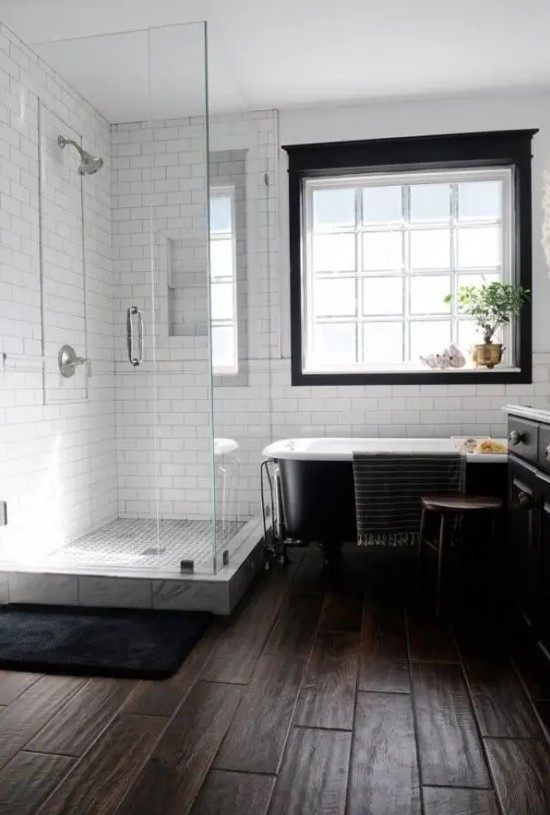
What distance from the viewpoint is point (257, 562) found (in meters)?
3.55

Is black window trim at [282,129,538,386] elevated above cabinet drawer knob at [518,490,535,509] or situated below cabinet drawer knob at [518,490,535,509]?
above

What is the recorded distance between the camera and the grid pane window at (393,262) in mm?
4426

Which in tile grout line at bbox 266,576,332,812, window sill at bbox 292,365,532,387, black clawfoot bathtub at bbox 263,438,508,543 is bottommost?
tile grout line at bbox 266,576,332,812

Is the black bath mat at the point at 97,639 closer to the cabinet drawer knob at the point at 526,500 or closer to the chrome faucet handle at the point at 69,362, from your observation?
the chrome faucet handle at the point at 69,362

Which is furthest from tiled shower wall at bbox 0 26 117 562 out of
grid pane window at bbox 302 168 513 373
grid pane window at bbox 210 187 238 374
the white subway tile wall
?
grid pane window at bbox 302 168 513 373

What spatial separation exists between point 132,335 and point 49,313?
518 mm

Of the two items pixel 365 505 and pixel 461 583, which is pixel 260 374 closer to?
pixel 365 505

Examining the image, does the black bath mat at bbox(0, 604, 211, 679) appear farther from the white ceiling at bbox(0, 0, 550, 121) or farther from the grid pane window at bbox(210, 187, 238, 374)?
the white ceiling at bbox(0, 0, 550, 121)

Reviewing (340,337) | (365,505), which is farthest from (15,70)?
(365,505)

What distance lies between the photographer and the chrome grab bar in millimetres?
3361

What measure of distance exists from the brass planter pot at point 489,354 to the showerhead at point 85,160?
8.43 feet

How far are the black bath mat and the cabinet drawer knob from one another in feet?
4.58

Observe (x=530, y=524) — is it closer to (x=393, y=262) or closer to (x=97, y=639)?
(x=97, y=639)

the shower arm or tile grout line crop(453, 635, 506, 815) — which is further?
the shower arm
